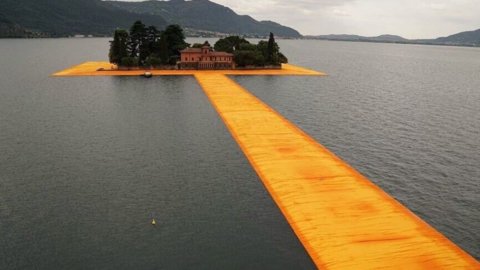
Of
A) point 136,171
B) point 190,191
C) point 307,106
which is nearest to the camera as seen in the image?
point 190,191

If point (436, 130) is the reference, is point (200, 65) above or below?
above

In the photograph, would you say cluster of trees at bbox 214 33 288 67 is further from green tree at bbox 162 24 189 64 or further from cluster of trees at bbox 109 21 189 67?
cluster of trees at bbox 109 21 189 67

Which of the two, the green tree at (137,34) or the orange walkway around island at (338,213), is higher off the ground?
the green tree at (137,34)

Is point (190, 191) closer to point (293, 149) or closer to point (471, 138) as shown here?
point (293, 149)

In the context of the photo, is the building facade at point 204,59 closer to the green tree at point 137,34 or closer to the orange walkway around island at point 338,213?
the green tree at point 137,34

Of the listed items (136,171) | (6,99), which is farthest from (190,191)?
(6,99)

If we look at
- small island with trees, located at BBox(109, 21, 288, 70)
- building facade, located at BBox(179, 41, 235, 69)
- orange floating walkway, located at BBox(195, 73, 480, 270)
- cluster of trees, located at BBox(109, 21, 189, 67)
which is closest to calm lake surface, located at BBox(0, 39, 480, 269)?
orange floating walkway, located at BBox(195, 73, 480, 270)

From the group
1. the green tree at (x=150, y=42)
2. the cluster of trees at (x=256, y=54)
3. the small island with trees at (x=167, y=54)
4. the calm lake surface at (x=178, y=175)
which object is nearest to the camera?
the calm lake surface at (x=178, y=175)

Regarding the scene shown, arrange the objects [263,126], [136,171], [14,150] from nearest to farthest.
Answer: [136,171]
[14,150]
[263,126]

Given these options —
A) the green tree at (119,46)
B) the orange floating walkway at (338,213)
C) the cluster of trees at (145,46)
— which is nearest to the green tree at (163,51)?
the cluster of trees at (145,46)
